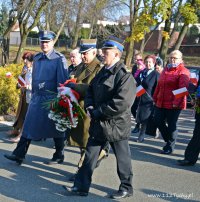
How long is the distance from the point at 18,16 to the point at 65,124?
18150 mm

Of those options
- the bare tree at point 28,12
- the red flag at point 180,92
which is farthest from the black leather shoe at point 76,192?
the bare tree at point 28,12

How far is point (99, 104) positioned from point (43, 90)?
5.14 ft

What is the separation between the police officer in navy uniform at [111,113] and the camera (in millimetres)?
4934

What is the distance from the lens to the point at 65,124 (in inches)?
231

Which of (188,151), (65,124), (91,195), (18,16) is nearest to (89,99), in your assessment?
(65,124)

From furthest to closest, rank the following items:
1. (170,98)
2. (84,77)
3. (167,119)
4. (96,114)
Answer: (167,119) < (170,98) < (84,77) < (96,114)

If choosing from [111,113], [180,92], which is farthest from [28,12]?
[111,113]

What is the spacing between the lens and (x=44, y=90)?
6430mm

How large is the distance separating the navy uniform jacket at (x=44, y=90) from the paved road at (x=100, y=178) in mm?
566

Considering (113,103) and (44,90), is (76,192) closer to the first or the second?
(113,103)

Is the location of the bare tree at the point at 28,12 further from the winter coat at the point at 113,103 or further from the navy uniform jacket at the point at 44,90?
the winter coat at the point at 113,103

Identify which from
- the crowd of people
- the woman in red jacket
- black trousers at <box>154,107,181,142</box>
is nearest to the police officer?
the crowd of people

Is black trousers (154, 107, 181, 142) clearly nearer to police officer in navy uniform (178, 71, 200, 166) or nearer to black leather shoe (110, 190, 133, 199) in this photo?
police officer in navy uniform (178, 71, 200, 166)

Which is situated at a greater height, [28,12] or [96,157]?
[28,12]
